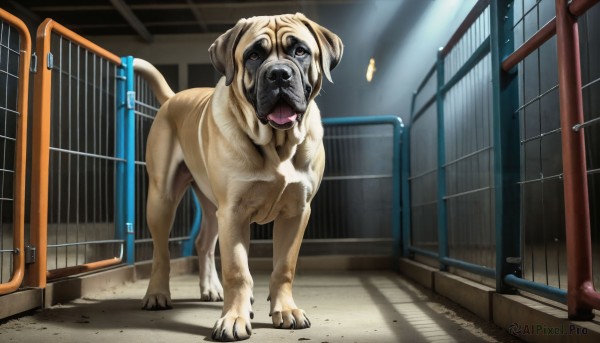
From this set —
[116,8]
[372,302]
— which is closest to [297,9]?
[116,8]

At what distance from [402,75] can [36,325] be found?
682cm

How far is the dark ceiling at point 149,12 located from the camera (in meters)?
8.32

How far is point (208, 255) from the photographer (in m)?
3.39

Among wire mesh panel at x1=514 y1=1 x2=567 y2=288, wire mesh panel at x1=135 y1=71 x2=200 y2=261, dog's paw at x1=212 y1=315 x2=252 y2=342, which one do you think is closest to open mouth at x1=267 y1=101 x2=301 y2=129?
dog's paw at x1=212 y1=315 x2=252 y2=342

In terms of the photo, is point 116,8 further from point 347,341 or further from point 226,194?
point 347,341

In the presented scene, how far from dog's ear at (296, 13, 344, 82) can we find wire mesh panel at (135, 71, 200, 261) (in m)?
2.18

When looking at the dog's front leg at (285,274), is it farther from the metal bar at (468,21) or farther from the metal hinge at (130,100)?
the metal hinge at (130,100)

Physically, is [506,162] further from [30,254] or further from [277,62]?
[30,254]

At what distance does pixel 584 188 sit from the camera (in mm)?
1636

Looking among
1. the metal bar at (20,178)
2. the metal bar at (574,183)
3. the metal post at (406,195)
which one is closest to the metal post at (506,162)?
the metal bar at (574,183)

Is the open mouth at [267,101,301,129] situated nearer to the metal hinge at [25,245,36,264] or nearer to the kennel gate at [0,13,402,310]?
the kennel gate at [0,13,402,310]

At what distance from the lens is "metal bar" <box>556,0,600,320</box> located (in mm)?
1633

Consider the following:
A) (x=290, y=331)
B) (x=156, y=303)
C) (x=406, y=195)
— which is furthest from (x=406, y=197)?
(x=290, y=331)

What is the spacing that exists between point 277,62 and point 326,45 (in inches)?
13.7
